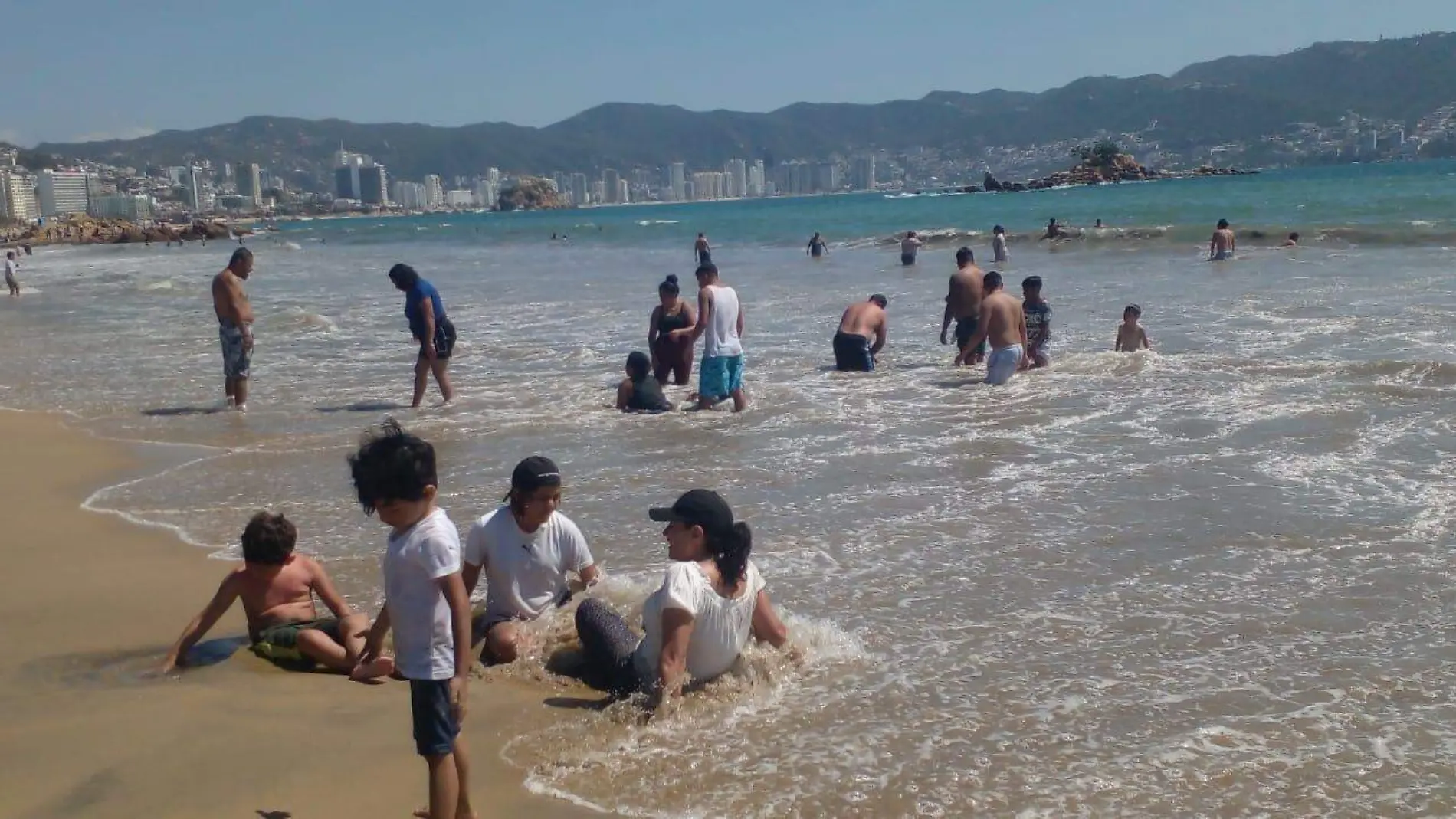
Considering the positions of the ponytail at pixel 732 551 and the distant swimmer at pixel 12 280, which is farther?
the distant swimmer at pixel 12 280

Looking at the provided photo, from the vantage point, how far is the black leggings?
16.2 feet

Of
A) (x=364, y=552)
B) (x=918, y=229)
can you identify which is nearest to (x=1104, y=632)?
(x=364, y=552)

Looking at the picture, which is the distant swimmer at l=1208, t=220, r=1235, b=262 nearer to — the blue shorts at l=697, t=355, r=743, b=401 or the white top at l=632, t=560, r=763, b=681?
the blue shorts at l=697, t=355, r=743, b=401

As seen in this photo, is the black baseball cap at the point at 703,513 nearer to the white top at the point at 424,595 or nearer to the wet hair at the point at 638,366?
the white top at the point at 424,595

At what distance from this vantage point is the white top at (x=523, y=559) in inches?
211

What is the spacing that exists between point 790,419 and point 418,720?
7395 millimetres

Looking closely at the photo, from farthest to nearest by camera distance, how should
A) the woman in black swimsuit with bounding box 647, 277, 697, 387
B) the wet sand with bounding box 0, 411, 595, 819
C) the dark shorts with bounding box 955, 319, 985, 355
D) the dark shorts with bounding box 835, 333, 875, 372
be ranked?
the dark shorts with bounding box 955, 319, 985, 355 < the dark shorts with bounding box 835, 333, 875, 372 < the woman in black swimsuit with bounding box 647, 277, 697, 387 < the wet sand with bounding box 0, 411, 595, 819

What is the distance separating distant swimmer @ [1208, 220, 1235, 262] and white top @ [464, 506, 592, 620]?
25.5 meters

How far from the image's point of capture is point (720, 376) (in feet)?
36.9

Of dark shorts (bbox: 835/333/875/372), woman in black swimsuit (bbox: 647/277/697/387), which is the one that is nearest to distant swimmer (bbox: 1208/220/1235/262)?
dark shorts (bbox: 835/333/875/372)

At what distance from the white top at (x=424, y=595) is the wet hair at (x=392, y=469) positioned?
0.42 ft

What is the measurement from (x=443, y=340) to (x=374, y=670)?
7564mm

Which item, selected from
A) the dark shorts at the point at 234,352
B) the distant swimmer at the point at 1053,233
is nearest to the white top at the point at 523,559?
the dark shorts at the point at 234,352

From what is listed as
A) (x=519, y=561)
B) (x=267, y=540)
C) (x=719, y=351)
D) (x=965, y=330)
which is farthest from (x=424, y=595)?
(x=965, y=330)
